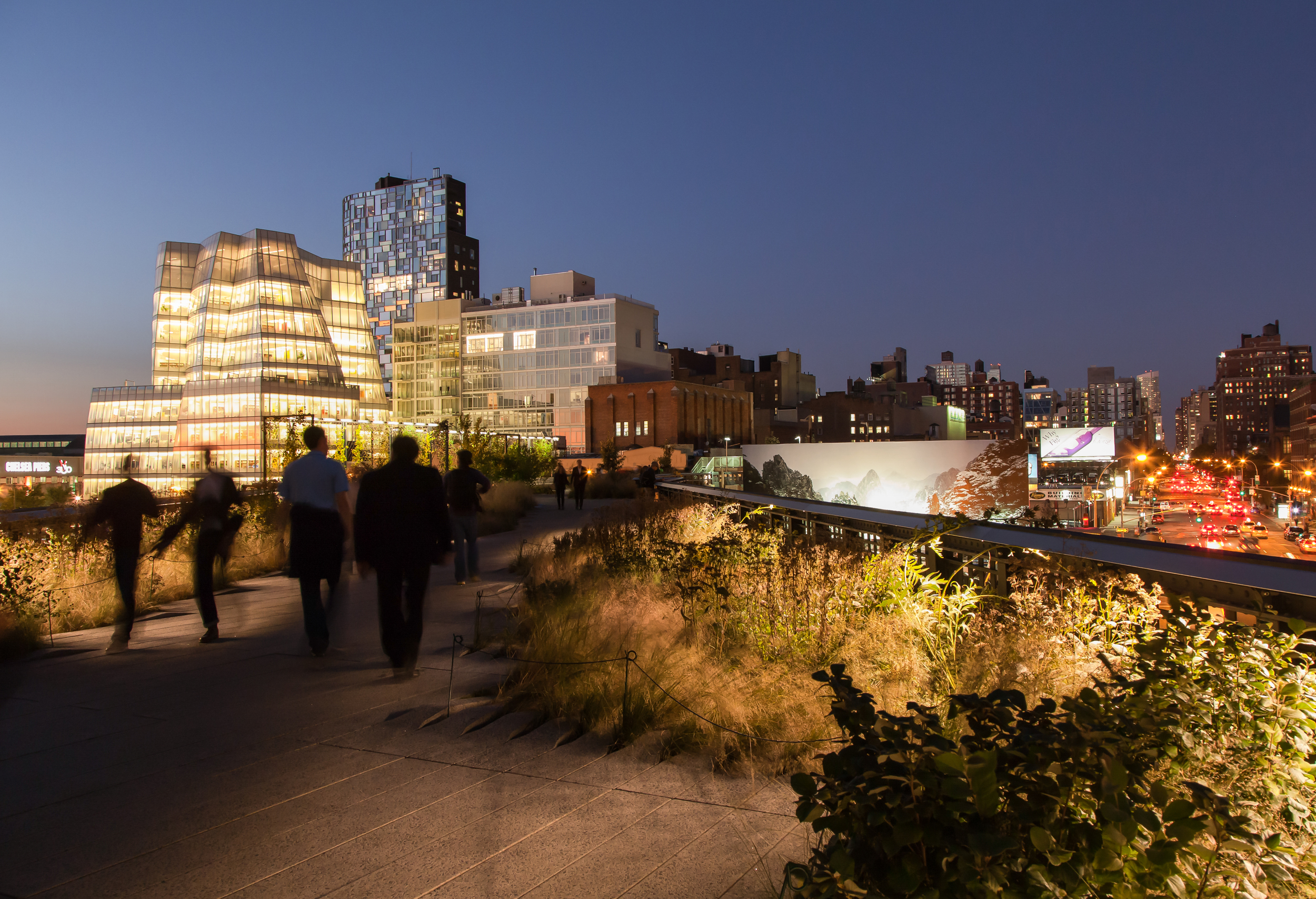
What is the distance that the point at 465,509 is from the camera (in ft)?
35.7

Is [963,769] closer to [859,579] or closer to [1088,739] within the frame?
[1088,739]

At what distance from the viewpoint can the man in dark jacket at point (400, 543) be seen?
21.1 ft

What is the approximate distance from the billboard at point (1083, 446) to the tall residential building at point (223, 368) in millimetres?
62359

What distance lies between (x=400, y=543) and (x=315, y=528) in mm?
919

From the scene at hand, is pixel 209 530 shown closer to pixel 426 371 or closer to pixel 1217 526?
pixel 1217 526

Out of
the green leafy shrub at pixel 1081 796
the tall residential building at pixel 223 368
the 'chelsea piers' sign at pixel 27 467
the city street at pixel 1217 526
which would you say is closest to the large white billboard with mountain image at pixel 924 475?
the city street at pixel 1217 526

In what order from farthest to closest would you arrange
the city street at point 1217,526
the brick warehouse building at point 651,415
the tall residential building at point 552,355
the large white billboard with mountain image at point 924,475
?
1. the tall residential building at point 552,355
2. the brick warehouse building at point 651,415
3. the city street at point 1217,526
4. the large white billboard with mountain image at point 924,475

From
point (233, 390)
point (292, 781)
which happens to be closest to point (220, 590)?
point (292, 781)

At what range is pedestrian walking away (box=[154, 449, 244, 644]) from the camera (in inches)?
302

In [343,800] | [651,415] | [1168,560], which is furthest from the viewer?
[651,415]

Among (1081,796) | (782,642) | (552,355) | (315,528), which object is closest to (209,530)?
(315,528)

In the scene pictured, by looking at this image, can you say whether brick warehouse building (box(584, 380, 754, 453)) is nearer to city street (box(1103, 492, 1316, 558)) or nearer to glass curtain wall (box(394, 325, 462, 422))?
glass curtain wall (box(394, 325, 462, 422))

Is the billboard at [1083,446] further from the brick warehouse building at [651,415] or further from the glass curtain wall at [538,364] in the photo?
the glass curtain wall at [538,364]

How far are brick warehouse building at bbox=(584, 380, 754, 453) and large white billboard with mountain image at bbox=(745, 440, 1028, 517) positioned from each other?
1790 inches
